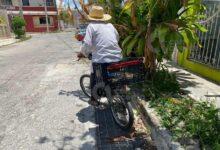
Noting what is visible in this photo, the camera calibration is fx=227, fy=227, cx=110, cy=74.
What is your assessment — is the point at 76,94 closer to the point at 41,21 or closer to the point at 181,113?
the point at 181,113

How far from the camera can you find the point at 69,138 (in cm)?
356

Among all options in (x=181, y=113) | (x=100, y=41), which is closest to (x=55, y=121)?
(x=100, y=41)

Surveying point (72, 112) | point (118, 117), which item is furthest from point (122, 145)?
point (72, 112)

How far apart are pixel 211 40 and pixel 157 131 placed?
3522 mm

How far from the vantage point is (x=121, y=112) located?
3705 mm

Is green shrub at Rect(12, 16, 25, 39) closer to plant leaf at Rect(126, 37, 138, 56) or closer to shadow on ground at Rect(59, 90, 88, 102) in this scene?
shadow on ground at Rect(59, 90, 88, 102)

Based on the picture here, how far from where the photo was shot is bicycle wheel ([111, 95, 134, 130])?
3.50 m

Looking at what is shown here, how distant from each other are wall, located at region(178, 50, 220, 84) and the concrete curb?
2190 millimetres

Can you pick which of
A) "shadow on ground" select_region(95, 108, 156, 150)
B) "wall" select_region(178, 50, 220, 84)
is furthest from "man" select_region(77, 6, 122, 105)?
"wall" select_region(178, 50, 220, 84)

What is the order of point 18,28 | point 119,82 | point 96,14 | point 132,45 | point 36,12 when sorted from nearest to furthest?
1. point 119,82
2. point 96,14
3. point 132,45
4. point 18,28
5. point 36,12

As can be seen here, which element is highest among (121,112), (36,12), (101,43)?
(36,12)

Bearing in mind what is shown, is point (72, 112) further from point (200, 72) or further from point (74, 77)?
point (200, 72)

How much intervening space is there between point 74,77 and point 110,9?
252 cm

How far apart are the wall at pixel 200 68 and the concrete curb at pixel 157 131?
7.18 feet
